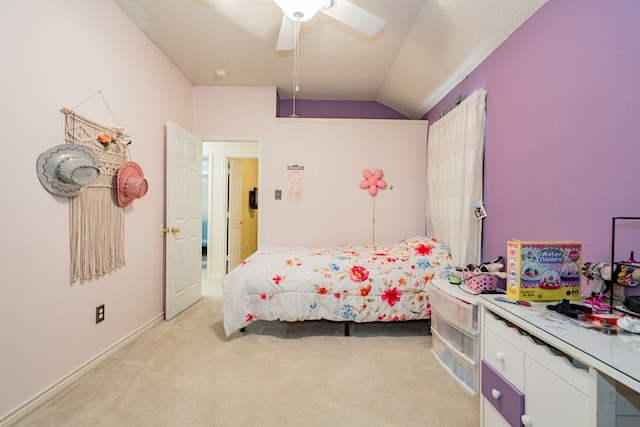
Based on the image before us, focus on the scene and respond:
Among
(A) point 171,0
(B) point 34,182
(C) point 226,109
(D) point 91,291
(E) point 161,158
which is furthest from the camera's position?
(C) point 226,109

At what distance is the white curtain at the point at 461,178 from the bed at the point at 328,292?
300 mm

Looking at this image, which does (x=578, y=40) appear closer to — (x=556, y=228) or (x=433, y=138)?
(x=556, y=228)

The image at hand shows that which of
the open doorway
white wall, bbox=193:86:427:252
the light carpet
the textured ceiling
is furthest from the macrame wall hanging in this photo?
the open doorway

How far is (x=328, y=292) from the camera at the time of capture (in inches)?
98.9

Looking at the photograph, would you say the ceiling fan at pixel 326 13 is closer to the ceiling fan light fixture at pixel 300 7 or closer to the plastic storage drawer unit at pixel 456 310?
the ceiling fan light fixture at pixel 300 7

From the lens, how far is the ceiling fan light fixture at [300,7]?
1683 mm

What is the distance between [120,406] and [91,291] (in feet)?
2.76

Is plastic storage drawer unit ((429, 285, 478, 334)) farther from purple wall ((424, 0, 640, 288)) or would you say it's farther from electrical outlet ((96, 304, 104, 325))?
electrical outlet ((96, 304, 104, 325))

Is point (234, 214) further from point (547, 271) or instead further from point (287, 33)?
point (547, 271)

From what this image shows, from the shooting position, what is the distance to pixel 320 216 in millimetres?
3826

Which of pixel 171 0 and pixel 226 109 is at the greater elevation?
pixel 171 0

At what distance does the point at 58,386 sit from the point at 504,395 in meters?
2.49

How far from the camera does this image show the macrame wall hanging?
6.11ft

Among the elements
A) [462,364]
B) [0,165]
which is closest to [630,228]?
[462,364]
